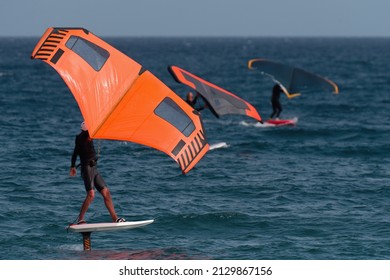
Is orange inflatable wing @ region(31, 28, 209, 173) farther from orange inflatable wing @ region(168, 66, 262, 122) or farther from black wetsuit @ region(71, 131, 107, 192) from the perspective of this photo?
orange inflatable wing @ region(168, 66, 262, 122)

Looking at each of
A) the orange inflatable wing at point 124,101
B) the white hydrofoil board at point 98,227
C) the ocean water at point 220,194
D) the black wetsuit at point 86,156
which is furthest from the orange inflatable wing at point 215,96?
the white hydrofoil board at point 98,227

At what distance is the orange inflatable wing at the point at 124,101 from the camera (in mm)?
17031

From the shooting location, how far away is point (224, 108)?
26.6 meters

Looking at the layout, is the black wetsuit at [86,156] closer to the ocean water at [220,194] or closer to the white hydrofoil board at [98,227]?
the white hydrofoil board at [98,227]

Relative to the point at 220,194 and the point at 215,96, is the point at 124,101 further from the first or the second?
the point at 215,96

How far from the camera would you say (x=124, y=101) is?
17234 millimetres

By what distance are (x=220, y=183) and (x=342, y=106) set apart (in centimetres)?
2680

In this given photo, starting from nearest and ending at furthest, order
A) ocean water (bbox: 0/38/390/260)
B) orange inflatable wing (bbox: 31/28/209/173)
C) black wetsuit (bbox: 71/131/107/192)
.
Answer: orange inflatable wing (bbox: 31/28/209/173)
black wetsuit (bbox: 71/131/107/192)
ocean water (bbox: 0/38/390/260)

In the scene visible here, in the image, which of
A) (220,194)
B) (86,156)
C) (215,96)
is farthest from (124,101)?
(215,96)

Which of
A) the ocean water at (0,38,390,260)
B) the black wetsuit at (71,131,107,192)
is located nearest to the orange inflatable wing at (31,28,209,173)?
the black wetsuit at (71,131,107,192)

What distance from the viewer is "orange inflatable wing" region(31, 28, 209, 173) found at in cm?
1703
